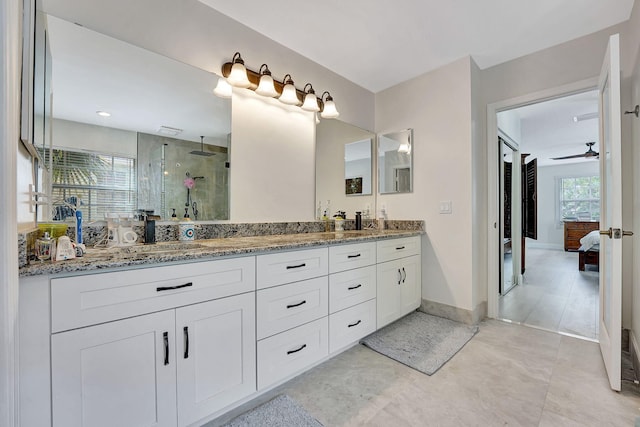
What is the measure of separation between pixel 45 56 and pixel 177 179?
81 centimetres

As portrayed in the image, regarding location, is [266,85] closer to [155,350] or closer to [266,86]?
[266,86]

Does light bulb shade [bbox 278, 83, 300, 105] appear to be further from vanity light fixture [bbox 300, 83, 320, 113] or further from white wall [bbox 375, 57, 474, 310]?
white wall [bbox 375, 57, 474, 310]

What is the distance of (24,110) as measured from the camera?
977mm

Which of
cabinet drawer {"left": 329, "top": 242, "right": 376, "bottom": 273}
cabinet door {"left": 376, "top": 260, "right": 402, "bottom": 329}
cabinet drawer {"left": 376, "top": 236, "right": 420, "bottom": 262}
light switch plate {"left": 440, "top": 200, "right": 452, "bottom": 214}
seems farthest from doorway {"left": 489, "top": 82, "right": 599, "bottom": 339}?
cabinet drawer {"left": 329, "top": 242, "right": 376, "bottom": 273}

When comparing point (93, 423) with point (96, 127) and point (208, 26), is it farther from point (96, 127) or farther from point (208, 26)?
point (208, 26)

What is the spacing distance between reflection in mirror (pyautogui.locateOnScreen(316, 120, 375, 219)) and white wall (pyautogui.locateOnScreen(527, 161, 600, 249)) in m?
7.88

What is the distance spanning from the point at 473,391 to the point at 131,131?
255 cm

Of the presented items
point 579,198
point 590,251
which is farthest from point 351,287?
point 579,198

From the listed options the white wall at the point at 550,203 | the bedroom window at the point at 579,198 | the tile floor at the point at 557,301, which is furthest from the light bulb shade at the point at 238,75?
the white wall at the point at 550,203

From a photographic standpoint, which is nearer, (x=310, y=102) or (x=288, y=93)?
(x=288, y=93)

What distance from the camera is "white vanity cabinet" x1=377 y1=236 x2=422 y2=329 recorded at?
228 cm

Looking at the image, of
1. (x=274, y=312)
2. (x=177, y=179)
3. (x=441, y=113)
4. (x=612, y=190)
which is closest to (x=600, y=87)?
(x=612, y=190)

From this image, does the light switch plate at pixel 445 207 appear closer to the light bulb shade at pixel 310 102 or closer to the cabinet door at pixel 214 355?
the light bulb shade at pixel 310 102

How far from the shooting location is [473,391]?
1.61m
